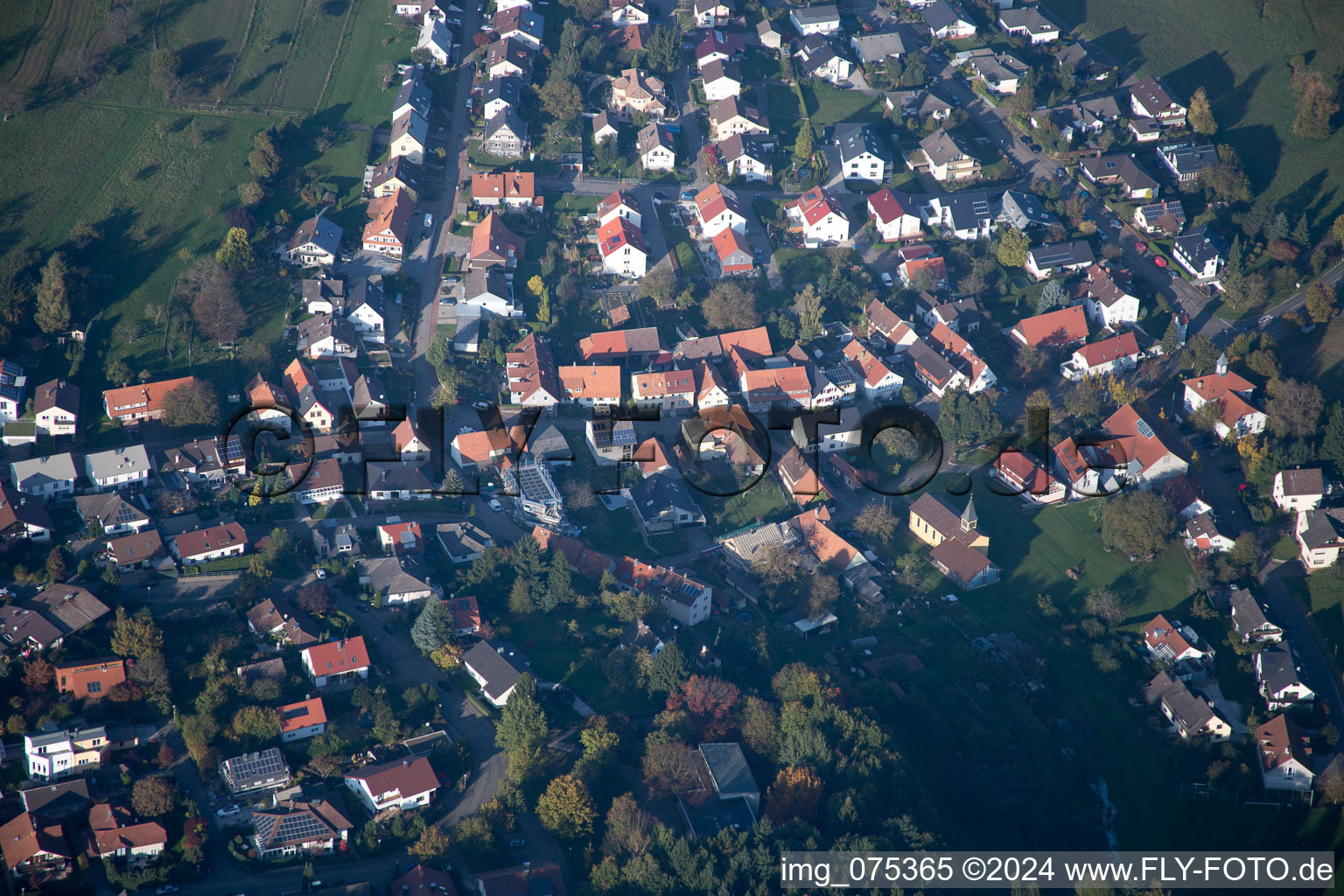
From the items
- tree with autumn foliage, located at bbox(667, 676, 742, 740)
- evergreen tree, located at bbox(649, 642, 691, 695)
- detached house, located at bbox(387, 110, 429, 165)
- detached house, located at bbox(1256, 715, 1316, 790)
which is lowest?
detached house, located at bbox(1256, 715, 1316, 790)

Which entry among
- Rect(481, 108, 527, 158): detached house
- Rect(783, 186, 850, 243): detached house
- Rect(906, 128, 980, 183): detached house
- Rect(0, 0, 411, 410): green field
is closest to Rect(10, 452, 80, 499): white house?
Rect(0, 0, 411, 410): green field

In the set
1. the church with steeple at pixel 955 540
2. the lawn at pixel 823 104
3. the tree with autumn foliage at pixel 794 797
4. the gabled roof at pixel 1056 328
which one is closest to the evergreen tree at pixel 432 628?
the tree with autumn foliage at pixel 794 797

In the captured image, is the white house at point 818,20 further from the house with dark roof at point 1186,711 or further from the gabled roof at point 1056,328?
the house with dark roof at point 1186,711

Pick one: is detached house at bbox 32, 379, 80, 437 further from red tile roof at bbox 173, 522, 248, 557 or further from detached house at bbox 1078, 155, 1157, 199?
detached house at bbox 1078, 155, 1157, 199

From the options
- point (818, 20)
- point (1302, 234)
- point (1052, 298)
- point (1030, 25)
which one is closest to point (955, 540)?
point (1052, 298)

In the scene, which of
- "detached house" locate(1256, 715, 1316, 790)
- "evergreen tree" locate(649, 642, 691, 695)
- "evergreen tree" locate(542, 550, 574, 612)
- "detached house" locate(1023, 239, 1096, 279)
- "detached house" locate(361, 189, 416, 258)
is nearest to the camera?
"detached house" locate(1256, 715, 1316, 790)

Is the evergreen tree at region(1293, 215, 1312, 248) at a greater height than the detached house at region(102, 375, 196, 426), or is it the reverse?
the detached house at region(102, 375, 196, 426)

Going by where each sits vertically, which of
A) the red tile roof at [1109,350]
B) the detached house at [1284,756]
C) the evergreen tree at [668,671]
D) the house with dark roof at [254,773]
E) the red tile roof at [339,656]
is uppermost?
the red tile roof at [339,656]
